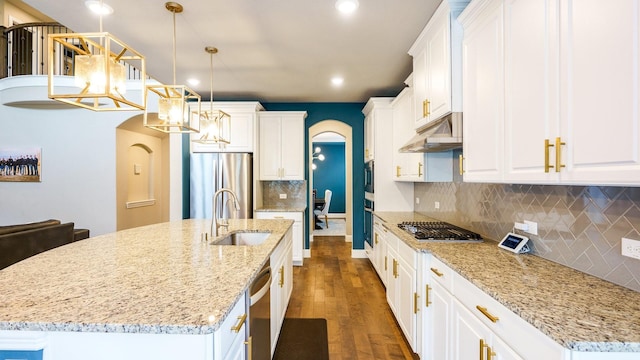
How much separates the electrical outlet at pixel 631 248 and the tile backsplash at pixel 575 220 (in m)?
0.02

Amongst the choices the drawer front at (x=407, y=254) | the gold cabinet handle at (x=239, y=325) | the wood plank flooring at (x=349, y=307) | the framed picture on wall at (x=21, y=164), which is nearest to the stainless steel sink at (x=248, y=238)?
the wood plank flooring at (x=349, y=307)

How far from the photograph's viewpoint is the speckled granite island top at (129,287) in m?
0.95

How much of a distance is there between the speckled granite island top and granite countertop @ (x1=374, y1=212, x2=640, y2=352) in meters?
1.05

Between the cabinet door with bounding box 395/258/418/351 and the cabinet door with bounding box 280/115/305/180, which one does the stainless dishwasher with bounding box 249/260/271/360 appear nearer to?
the cabinet door with bounding box 395/258/418/351

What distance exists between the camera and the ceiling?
2.39 m

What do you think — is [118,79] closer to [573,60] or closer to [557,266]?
[573,60]

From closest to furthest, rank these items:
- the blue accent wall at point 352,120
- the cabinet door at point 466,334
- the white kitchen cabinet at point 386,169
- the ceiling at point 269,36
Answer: the cabinet door at point 466,334
the ceiling at point 269,36
the white kitchen cabinet at point 386,169
the blue accent wall at point 352,120

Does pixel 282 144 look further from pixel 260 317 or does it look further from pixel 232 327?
pixel 232 327

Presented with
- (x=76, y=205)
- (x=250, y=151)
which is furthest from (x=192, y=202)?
(x=76, y=205)

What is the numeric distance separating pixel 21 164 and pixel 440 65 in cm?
729

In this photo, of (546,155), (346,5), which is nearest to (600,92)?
(546,155)

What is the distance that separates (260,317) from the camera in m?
1.68

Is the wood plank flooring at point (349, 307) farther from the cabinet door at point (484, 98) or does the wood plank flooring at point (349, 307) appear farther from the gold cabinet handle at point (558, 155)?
the gold cabinet handle at point (558, 155)

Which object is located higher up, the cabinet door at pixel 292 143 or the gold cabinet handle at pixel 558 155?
the cabinet door at pixel 292 143
